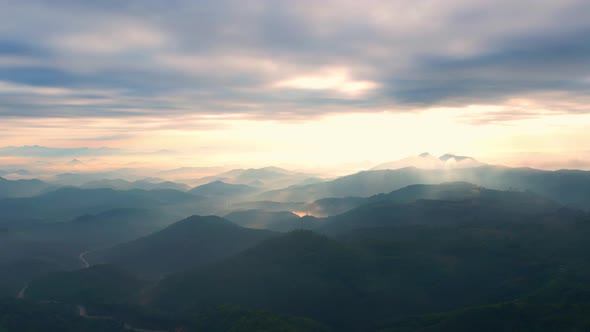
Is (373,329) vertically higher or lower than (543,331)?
lower

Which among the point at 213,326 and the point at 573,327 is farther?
the point at 213,326

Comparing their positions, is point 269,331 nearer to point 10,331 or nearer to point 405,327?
point 405,327

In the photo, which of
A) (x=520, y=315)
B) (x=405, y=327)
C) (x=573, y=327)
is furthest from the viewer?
(x=405, y=327)

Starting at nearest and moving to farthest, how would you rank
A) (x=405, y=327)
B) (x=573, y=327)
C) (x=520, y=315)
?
(x=573, y=327) < (x=520, y=315) < (x=405, y=327)

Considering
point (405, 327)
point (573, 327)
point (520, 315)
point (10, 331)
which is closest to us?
point (573, 327)

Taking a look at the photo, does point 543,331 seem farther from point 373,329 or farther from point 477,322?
point 373,329

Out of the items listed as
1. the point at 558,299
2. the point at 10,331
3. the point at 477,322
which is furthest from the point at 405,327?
the point at 10,331

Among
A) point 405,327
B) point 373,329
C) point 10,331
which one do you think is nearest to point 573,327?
point 405,327

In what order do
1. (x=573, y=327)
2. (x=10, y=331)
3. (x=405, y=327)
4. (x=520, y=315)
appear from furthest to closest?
(x=10, y=331)
(x=405, y=327)
(x=520, y=315)
(x=573, y=327)

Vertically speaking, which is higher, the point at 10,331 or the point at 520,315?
the point at 520,315
